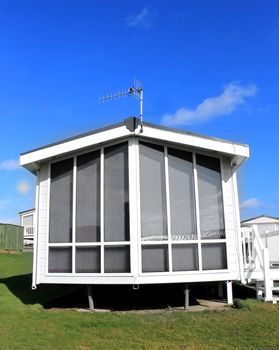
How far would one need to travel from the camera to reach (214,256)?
9.33 metres

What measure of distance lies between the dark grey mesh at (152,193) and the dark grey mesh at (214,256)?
3.12ft

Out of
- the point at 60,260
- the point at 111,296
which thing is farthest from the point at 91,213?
the point at 111,296

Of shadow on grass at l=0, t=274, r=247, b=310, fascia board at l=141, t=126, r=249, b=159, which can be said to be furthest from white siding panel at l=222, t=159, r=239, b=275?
shadow on grass at l=0, t=274, r=247, b=310

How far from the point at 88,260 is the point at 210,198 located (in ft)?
9.48

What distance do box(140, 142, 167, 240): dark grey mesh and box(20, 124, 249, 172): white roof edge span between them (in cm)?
37

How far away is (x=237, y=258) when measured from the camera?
30.9 feet

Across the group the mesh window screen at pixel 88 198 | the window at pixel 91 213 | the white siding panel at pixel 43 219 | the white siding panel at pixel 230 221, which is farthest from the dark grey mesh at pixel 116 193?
the white siding panel at pixel 230 221

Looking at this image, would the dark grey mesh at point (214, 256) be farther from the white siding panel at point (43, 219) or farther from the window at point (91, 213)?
the white siding panel at point (43, 219)

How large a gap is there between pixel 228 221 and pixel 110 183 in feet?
8.65

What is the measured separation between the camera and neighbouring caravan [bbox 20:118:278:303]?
9.05m

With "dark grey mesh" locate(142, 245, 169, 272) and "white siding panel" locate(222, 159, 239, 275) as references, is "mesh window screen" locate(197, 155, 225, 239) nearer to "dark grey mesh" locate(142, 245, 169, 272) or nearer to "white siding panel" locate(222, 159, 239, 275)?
"white siding panel" locate(222, 159, 239, 275)

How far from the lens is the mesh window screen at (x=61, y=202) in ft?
31.2

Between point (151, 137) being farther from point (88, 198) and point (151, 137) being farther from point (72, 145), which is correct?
point (88, 198)

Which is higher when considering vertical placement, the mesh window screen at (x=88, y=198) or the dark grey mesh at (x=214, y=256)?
the mesh window screen at (x=88, y=198)
